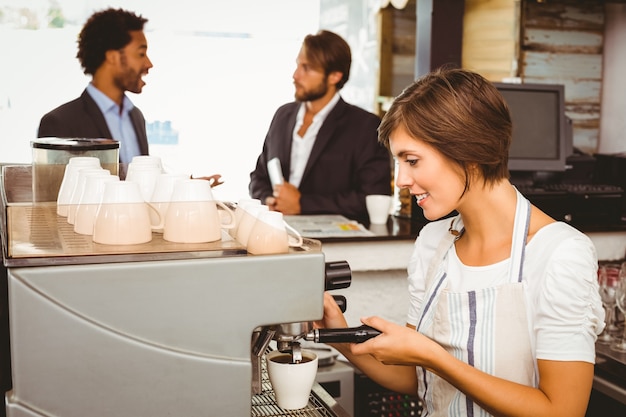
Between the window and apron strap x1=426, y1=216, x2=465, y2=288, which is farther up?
the window

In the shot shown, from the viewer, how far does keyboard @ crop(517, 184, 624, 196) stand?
3.22 m

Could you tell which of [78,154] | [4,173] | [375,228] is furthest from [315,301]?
[375,228]

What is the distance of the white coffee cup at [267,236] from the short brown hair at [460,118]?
1.47ft

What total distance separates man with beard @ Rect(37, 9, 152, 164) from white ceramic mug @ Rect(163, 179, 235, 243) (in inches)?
66.5

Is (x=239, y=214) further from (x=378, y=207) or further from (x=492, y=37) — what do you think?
(x=492, y=37)

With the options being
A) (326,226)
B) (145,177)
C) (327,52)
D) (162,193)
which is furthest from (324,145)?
(162,193)

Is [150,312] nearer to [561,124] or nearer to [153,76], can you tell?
[561,124]

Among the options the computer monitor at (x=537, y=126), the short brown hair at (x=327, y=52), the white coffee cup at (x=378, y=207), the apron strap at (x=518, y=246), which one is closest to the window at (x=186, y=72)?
the short brown hair at (x=327, y=52)

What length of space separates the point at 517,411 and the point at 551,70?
335 cm

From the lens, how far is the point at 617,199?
3.33m

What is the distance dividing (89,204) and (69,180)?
0.21m

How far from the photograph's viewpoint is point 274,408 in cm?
128

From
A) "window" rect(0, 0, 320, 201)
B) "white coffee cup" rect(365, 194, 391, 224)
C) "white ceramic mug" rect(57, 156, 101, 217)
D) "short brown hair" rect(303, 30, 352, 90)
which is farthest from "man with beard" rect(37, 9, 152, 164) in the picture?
"white ceramic mug" rect(57, 156, 101, 217)

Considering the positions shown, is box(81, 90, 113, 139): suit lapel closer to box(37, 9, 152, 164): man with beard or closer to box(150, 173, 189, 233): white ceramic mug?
box(37, 9, 152, 164): man with beard
